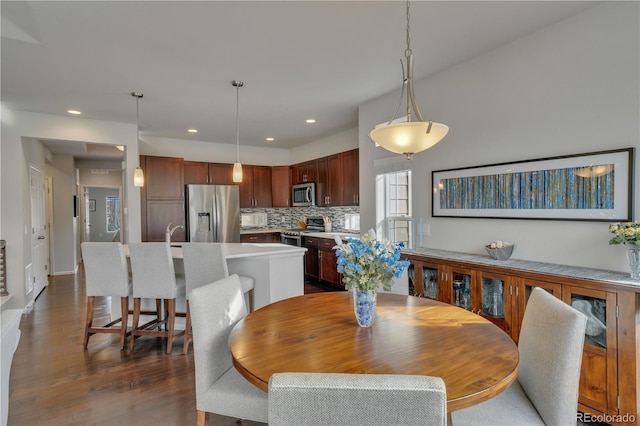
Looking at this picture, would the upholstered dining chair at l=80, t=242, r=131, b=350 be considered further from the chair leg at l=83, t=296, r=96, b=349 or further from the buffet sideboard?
the buffet sideboard

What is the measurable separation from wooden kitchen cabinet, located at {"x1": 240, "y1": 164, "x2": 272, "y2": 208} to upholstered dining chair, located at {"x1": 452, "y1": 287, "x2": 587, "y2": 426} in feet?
19.0

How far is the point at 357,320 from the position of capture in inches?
65.2

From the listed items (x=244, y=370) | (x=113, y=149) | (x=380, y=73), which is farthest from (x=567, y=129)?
(x=113, y=149)

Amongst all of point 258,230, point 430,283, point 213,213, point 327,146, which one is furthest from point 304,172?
point 430,283

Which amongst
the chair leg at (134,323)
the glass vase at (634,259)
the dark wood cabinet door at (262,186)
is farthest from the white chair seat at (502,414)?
the dark wood cabinet door at (262,186)

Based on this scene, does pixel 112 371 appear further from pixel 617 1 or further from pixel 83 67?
pixel 617 1

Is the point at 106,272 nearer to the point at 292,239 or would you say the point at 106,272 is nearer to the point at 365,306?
the point at 365,306

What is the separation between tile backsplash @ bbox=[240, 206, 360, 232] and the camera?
19.8ft

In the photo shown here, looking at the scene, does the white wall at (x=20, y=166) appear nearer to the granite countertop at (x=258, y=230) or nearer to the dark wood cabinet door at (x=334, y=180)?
the granite countertop at (x=258, y=230)

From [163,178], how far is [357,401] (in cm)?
567

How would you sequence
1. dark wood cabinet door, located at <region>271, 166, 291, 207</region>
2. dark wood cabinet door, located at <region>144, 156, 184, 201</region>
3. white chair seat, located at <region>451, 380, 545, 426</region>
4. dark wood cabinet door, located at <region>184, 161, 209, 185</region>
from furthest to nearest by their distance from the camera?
dark wood cabinet door, located at <region>271, 166, 291, 207</region>, dark wood cabinet door, located at <region>184, 161, 209, 185</region>, dark wood cabinet door, located at <region>144, 156, 184, 201</region>, white chair seat, located at <region>451, 380, 545, 426</region>

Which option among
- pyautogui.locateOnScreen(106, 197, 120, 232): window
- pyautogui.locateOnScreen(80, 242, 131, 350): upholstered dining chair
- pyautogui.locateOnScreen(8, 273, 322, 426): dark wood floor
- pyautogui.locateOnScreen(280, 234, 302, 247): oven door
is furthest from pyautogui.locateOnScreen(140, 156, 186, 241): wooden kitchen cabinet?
pyautogui.locateOnScreen(106, 197, 120, 232): window

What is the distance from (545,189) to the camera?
2.46 m

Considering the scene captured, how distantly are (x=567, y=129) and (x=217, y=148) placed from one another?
19.0 ft
